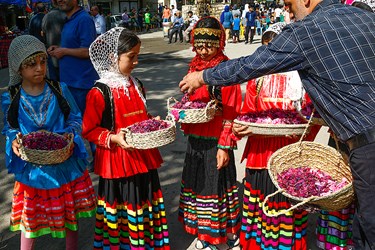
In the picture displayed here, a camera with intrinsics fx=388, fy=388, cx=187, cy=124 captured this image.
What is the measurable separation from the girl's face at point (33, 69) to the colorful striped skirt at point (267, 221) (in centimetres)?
176

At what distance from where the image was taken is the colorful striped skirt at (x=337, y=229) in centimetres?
323

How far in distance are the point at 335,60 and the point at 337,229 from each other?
182 centimetres

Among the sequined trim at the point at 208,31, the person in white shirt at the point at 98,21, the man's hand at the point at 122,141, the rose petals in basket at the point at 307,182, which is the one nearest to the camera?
the rose petals in basket at the point at 307,182

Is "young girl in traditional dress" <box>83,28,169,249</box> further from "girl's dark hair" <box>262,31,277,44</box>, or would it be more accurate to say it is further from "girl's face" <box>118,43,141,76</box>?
"girl's dark hair" <box>262,31,277,44</box>

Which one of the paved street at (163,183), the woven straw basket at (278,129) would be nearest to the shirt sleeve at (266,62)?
the woven straw basket at (278,129)

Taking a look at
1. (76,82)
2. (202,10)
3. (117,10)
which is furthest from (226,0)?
(76,82)

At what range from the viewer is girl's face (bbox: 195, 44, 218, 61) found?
124 inches

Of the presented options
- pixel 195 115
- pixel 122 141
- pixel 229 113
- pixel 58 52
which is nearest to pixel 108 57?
pixel 122 141

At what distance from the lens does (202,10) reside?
25.6m

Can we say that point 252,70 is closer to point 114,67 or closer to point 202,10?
point 114,67

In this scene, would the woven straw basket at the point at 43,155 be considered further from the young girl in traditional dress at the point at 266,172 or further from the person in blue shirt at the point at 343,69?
the person in blue shirt at the point at 343,69

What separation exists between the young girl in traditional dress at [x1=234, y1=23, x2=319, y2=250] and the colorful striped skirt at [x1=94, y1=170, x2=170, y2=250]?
0.75 meters

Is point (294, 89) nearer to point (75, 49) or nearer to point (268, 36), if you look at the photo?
point (268, 36)

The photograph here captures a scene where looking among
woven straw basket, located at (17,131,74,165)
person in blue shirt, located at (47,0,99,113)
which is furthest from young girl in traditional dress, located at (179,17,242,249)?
person in blue shirt, located at (47,0,99,113)
